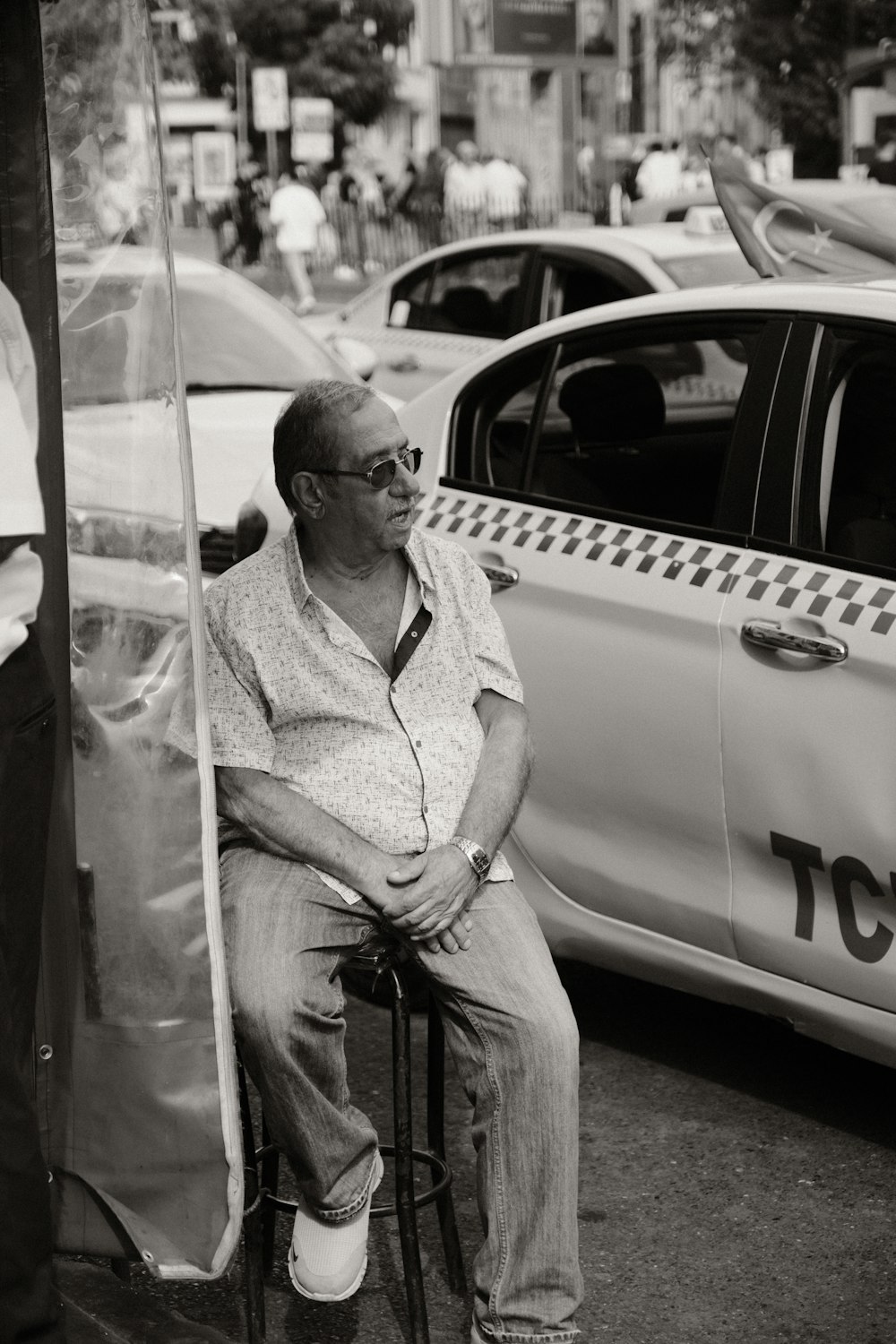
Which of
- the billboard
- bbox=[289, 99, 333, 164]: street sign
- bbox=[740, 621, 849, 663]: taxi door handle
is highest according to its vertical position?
the billboard

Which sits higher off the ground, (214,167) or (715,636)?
(214,167)

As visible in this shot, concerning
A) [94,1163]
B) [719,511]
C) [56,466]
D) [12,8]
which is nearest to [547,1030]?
[94,1163]

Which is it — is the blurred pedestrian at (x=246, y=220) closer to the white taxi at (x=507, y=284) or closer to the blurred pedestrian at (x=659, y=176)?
the blurred pedestrian at (x=659, y=176)

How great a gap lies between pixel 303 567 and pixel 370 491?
0.62 feet

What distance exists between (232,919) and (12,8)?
4.44ft

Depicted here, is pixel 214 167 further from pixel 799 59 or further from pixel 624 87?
pixel 624 87

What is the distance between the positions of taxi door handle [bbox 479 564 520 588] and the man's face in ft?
3.37

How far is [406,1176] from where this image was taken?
2771mm

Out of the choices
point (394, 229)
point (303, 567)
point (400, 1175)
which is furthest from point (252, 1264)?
point (394, 229)

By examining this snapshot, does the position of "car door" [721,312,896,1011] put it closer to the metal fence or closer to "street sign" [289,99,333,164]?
the metal fence

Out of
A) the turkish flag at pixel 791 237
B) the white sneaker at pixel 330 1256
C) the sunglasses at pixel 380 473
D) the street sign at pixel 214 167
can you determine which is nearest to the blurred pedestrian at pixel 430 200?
the street sign at pixel 214 167

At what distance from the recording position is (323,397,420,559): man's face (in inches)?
117

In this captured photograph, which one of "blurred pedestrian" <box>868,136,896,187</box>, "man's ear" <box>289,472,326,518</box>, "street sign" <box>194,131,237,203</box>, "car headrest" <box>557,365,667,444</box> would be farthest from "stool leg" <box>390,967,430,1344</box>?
"street sign" <box>194,131,237,203</box>

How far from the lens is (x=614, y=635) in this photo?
3.79 m
